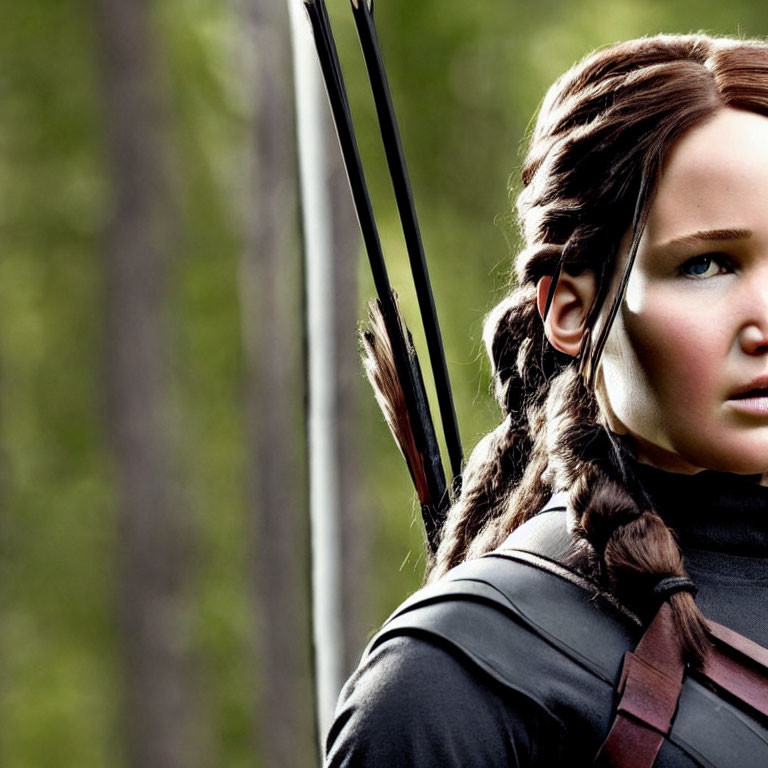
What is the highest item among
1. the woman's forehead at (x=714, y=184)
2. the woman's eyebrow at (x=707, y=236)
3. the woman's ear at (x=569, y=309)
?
the woman's forehead at (x=714, y=184)

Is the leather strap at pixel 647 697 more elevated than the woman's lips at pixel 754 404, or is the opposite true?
the woman's lips at pixel 754 404

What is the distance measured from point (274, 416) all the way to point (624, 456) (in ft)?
31.8

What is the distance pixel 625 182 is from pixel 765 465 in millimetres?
348

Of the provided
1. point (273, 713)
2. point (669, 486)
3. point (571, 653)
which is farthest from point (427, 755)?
point (273, 713)

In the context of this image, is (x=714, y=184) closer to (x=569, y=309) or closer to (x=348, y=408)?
(x=569, y=309)

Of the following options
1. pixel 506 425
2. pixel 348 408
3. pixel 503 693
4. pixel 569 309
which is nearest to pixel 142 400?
pixel 348 408

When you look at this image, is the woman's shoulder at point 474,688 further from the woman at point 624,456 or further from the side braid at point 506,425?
the side braid at point 506,425

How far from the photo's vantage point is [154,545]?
11.4 metres

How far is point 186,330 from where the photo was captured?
1302 cm

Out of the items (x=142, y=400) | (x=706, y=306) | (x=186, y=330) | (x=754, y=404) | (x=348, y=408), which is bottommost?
(x=142, y=400)

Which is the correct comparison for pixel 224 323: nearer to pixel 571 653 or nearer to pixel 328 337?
pixel 328 337

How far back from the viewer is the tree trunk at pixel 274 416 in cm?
1043

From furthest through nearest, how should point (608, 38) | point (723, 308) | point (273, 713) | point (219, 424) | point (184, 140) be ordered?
point (219, 424) → point (184, 140) → point (273, 713) → point (608, 38) → point (723, 308)

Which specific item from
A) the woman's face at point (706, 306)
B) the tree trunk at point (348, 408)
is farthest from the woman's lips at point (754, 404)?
the tree trunk at point (348, 408)
